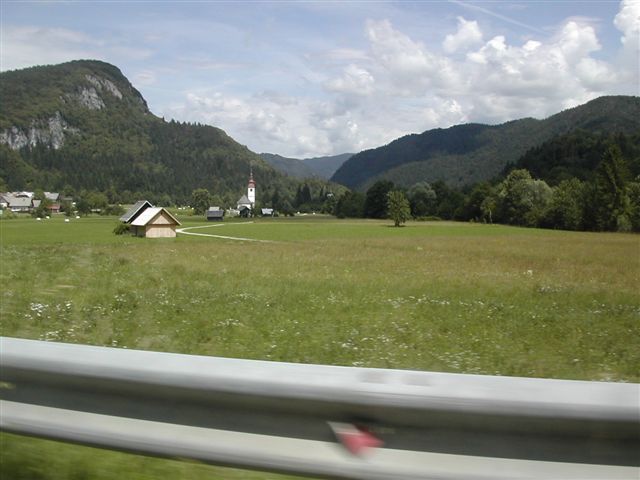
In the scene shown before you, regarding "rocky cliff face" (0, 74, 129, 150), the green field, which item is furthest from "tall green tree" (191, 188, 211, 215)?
"rocky cliff face" (0, 74, 129, 150)

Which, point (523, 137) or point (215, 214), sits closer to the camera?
point (215, 214)

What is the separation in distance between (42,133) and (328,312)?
752 inches

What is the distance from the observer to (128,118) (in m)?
27.2

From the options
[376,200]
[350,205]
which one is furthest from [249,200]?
[376,200]

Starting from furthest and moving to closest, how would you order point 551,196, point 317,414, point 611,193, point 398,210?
point 398,210, point 551,196, point 611,193, point 317,414

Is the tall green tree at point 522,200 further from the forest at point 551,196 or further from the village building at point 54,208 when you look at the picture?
the village building at point 54,208

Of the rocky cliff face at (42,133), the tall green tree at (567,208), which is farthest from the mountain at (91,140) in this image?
the tall green tree at (567,208)

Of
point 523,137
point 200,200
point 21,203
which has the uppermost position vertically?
point 523,137

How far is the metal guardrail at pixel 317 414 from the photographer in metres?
2.88

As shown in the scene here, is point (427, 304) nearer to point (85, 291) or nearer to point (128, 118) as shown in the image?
point (85, 291)

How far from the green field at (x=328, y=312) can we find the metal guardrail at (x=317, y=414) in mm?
370

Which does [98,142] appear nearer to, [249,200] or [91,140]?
[91,140]

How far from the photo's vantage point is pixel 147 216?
23.7m

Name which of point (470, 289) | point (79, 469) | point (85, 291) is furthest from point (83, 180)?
point (79, 469)
